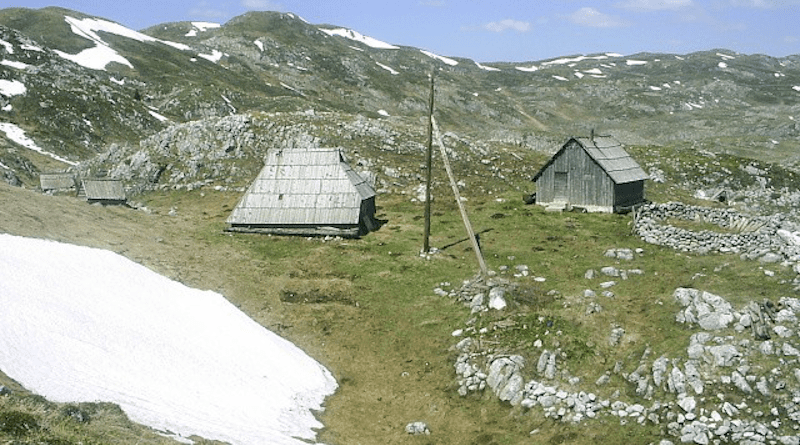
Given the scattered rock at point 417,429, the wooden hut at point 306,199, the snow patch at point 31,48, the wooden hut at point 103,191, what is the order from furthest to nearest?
the snow patch at point 31,48 < the wooden hut at point 103,191 < the wooden hut at point 306,199 < the scattered rock at point 417,429

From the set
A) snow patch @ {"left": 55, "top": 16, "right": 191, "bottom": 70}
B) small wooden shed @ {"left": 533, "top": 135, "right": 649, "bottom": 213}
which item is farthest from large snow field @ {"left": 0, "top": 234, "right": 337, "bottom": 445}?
snow patch @ {"left": 55, "top": 16, "right": 191, "bottom": 70}

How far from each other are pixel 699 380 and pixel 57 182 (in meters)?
61.3

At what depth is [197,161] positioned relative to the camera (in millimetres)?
63469

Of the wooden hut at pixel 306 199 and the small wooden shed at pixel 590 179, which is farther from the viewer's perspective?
the small wooden shed at pixel 590 179

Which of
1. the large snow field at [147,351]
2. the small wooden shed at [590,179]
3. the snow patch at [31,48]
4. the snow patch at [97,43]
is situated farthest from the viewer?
the snow patch at [97,43]

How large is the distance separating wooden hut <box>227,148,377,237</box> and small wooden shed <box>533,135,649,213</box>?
639 inches

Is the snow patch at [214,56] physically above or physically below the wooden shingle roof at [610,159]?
above

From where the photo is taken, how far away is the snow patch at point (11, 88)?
93375 millimetres

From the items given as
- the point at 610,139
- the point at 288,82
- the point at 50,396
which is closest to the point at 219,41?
the point at 288,82

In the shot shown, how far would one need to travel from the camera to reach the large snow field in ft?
57.7

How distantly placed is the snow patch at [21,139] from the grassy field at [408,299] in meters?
43.3

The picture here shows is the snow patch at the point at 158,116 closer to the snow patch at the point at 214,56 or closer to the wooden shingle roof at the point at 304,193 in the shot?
the snow patch at the point at 214,56

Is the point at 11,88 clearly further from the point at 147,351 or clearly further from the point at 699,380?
the point at 699,380

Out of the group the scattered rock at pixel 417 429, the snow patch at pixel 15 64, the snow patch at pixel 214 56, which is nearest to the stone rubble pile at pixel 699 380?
the scattered rock at pixel 417 429
